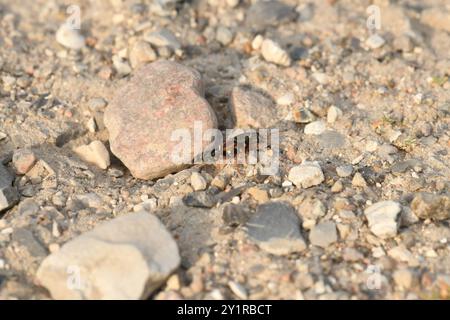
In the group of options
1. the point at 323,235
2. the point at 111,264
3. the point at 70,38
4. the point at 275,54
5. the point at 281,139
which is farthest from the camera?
the point at 70,38

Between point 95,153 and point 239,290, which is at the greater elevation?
point 95,153

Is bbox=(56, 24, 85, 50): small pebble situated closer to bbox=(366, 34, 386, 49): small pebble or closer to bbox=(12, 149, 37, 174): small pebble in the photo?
bbox=(12, 149, 37, 174): small pebble

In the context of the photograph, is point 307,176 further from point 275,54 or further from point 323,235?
point 275,54

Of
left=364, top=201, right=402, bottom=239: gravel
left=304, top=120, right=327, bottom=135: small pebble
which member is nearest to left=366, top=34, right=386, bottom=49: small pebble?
left=304, top=120, right=327, bottom=135: small pebble

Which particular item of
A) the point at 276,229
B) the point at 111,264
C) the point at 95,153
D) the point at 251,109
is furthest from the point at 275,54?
the point at 111,264

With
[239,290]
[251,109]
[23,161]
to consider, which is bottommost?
[239,290]

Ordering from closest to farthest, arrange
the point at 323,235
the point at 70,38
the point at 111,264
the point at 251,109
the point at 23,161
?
the point at 111,264 → the point at 323,235 → the point at 23,161 → the point at 251,109 → the point at 70,38

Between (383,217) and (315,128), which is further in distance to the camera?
(315,128)

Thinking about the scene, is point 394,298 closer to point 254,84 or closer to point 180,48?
point 254,84
